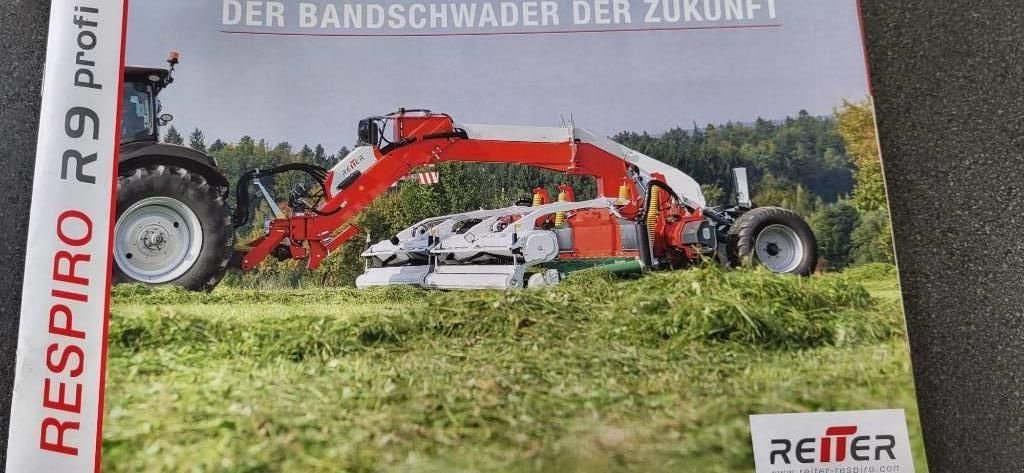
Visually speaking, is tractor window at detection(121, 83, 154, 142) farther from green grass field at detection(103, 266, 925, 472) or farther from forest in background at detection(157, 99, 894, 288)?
green grass field at detection(103, 266, 925, 472)

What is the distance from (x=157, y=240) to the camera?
1645 mm

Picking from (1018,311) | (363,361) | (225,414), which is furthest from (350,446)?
(1018,311)

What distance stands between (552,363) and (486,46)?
0.93m

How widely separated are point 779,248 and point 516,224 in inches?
31.1

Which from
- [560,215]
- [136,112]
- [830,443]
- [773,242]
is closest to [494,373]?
[560,215]

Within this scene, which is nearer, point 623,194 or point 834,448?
point 834,448

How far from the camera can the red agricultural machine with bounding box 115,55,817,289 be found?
5.57ft

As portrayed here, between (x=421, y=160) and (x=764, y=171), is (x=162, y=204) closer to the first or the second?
(x=421, y=160)

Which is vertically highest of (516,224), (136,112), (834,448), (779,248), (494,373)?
(136,112)

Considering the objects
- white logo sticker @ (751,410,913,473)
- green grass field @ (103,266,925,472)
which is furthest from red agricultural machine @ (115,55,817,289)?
white logo sticker @ (751,410,913,473)

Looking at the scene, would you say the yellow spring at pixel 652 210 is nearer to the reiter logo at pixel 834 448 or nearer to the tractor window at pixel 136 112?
the reiter logo at pixel 834 448

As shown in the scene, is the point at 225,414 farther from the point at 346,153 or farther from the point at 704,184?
the point at 704,184

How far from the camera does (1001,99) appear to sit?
1.71 meters

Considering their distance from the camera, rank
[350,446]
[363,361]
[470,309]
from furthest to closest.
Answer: [470,309] < [363,361] < [350,446]
